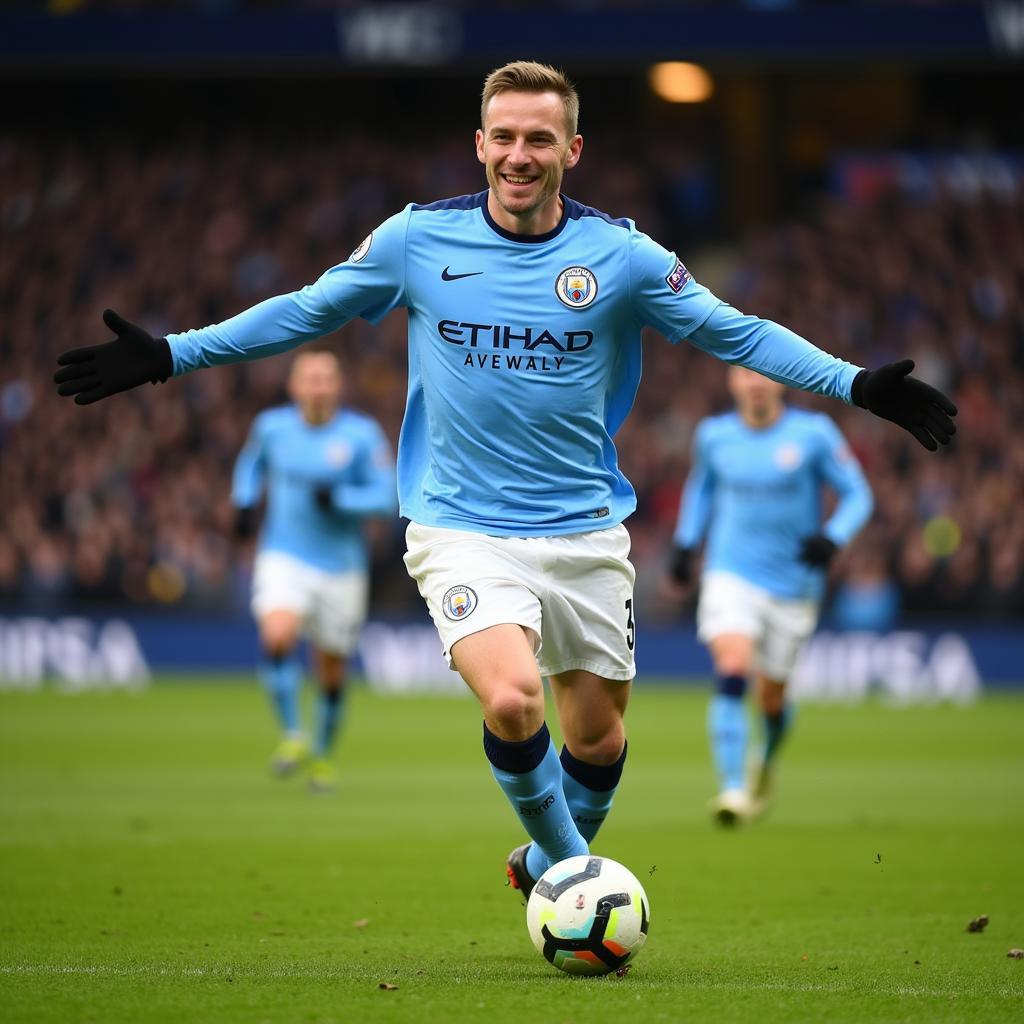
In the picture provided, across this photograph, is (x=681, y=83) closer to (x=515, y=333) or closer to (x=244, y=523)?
(x=244, y=523)

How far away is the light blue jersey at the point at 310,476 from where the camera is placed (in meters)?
13.3

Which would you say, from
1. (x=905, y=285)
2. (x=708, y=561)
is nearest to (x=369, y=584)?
(x=905, y=285)

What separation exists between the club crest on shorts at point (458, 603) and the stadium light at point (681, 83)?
2558cm

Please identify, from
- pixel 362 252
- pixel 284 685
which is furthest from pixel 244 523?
pixel 362 252

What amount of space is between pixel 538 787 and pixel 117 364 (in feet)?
5.97

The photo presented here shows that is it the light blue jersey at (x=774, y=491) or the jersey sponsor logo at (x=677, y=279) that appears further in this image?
the light blue jersey at (x=774, y=491)

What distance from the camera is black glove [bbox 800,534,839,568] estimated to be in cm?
1095

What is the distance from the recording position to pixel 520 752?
5.77 m

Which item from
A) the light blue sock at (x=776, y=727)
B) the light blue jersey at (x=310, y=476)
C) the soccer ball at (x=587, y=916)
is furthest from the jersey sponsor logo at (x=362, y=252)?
the light blue jersey at (x=310, y=476)

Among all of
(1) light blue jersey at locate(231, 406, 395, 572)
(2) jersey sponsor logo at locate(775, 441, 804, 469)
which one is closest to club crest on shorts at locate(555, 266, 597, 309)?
(2) jersey sponsor logo at locate(775, 441, 804, 469)

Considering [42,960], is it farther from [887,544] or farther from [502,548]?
[887,544]

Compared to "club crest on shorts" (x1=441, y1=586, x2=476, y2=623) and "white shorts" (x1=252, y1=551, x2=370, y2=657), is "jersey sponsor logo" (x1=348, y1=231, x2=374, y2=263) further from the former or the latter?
"white shorts" (x1=252, y1=551, x2=370, y2=657)

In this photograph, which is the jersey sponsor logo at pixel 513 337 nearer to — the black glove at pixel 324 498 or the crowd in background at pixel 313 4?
the black glove at pixel 324 498

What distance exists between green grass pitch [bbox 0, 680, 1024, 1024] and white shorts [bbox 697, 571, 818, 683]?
0.98 metres
